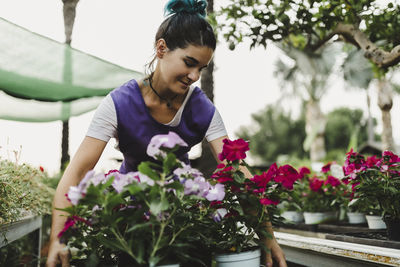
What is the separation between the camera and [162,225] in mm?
830

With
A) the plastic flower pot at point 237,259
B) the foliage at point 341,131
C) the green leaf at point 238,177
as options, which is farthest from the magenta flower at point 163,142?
the foliage at point 341,131

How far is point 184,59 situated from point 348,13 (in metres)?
1.18

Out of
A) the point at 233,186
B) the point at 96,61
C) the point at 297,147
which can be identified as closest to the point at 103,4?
the point at 96,61

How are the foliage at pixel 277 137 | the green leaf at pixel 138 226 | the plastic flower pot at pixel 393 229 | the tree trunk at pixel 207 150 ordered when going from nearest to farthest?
1. the green leaf at pixel 138 226
2. the plastic flower pot at pixel 393 229
3. the tree trunk at pixel 207 150
4. the foliage at pixel 277 137

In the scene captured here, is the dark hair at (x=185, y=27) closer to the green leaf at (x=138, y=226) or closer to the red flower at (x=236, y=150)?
the red flower at (x=236, y=150)

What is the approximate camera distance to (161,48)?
143cm

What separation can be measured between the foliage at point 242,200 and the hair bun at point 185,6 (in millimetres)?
666

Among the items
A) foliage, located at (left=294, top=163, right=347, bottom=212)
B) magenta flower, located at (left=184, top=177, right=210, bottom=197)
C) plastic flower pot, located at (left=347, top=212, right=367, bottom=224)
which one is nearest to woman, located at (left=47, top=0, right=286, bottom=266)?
magenta flower, located at (left=184, top=177, right=210, bottom=197)

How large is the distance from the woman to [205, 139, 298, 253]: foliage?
0.34ft

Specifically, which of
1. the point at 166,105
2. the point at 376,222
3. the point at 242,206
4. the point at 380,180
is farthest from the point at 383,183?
the point at 166,105

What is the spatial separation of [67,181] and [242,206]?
0.56 meters

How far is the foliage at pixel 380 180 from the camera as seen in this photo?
1748 millimetres

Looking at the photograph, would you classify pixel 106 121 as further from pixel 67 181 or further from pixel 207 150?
pixel 207 150

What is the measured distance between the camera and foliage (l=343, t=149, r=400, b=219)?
175cm
